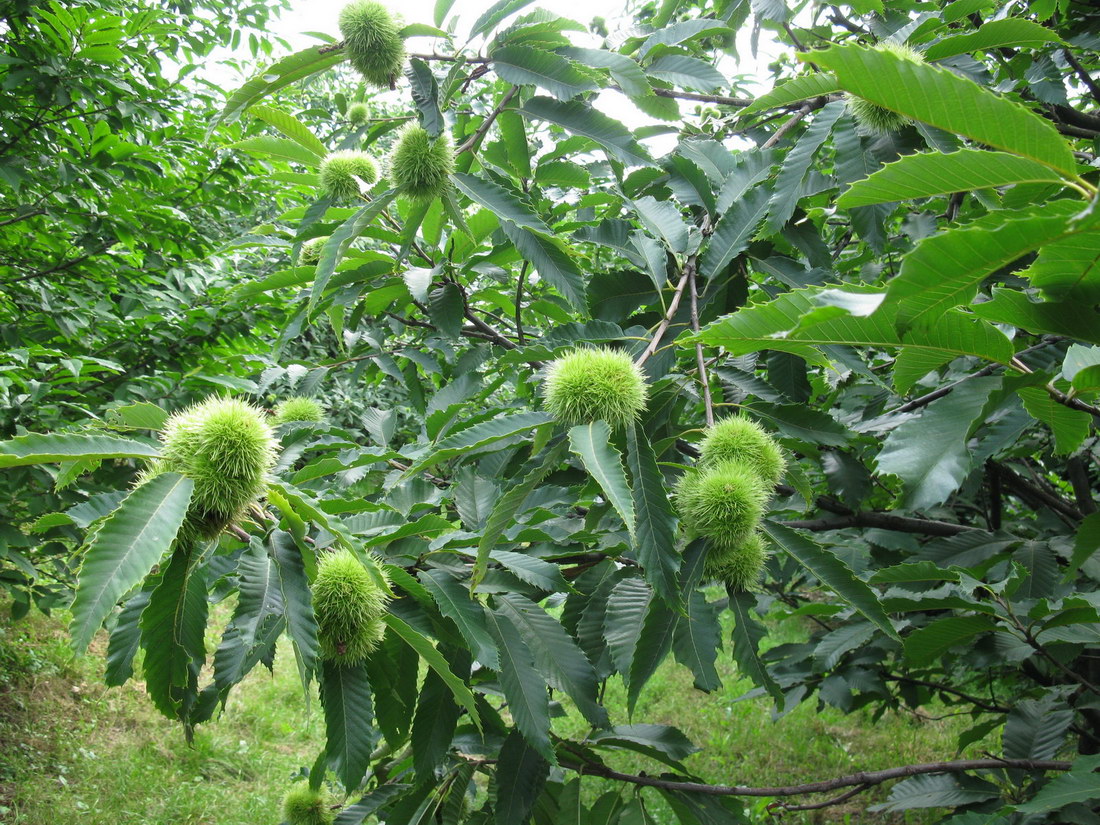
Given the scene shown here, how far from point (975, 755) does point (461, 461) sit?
3365 mm

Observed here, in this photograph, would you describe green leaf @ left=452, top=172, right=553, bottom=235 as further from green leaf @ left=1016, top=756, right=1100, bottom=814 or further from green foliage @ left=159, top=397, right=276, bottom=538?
green leaf @ left=1016, top=756, right=1100, bottom=814

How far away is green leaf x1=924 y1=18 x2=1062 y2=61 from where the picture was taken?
1317mm

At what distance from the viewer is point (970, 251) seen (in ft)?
2.10

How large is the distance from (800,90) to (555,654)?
1076 mm

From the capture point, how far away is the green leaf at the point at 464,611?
3.54 ft

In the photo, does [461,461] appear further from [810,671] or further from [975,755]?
[975,755]

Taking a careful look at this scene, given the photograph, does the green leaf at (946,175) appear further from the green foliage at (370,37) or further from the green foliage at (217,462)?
the green foliage at (370,37)

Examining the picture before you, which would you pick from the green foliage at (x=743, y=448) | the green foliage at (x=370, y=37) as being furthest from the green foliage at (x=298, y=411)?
the green foliage at (x=743, y=448)

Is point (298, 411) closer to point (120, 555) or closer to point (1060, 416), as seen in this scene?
point (120, 555)

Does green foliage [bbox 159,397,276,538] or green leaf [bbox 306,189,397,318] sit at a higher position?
green leaf [bbox 306,189,397,318]

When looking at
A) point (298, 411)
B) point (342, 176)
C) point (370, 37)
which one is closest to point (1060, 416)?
point (370, 37)

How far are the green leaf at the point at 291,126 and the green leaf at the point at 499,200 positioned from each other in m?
0.48

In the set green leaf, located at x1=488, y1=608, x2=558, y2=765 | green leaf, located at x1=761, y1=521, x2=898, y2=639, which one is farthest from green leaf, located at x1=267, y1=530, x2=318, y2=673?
green leaf, located at x1=761, y1=521, x2=898, y2=639

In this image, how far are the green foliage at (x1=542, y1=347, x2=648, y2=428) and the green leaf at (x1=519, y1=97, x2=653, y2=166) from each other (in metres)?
0.54
